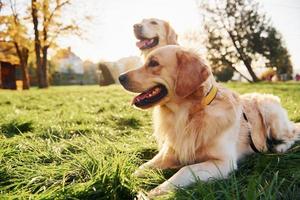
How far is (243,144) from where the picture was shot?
3643 millimetres

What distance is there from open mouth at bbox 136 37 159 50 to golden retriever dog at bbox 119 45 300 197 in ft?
10.8

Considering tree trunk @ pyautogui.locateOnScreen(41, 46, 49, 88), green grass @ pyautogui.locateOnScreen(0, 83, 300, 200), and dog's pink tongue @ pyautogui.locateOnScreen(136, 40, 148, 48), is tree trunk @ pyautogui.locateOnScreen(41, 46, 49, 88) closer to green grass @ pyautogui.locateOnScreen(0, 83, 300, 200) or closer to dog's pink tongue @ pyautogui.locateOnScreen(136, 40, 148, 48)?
dog's pink tongue @ pyautogui.locateOnScreen(136, 40, 148, 48)

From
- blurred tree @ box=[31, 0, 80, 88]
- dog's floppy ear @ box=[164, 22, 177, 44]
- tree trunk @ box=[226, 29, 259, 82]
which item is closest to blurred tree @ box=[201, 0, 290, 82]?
tree trunk @ box=[226, 29, 259, 82]

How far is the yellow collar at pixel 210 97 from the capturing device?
10.6ft

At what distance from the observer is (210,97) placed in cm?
327

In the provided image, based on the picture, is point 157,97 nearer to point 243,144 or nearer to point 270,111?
point 243,144

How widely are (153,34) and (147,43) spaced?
20cm

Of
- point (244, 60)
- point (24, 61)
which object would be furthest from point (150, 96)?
point (244, 60)

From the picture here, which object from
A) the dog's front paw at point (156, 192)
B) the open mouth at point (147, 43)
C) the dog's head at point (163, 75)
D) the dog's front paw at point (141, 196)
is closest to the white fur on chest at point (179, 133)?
the dog's head at point (163, 75)

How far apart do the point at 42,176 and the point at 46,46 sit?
2342cm

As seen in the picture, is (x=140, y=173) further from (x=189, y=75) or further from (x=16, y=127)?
(x=16, y=127)

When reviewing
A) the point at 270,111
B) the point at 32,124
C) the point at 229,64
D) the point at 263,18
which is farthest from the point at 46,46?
the point at 270,111

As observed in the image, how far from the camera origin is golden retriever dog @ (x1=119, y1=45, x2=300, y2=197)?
319cm

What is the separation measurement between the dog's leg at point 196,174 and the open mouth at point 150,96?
2.42ft
